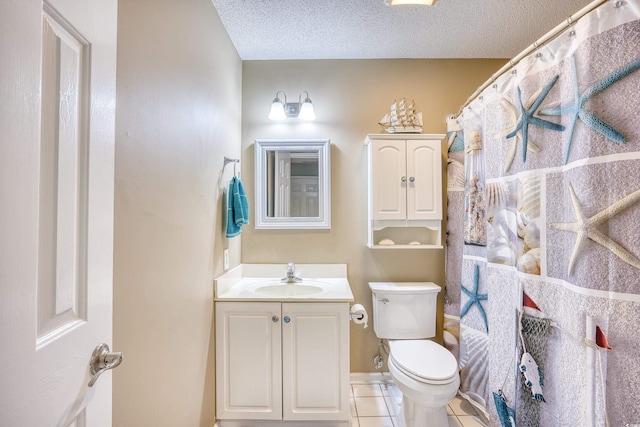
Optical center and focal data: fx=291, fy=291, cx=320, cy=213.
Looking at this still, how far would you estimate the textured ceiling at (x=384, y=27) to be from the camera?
5.55ft

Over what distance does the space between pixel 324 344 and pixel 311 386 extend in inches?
9.9

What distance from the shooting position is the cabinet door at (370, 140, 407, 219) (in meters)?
2.06

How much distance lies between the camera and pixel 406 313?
6.51ft

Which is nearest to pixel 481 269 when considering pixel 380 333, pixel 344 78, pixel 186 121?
pixel 380 333

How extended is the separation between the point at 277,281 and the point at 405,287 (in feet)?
2.96

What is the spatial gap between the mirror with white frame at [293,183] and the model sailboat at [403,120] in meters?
0.47

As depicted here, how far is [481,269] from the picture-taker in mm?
1757

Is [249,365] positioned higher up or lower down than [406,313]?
lower down

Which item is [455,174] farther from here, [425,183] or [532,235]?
[532,235]

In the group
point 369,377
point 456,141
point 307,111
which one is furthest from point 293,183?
point 369,377

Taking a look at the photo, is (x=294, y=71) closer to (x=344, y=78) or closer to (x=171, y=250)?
(x=344, y=78)

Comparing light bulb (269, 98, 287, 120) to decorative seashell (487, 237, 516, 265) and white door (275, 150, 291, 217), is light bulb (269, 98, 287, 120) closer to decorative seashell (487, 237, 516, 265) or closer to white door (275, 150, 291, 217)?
white door (275, 150, 291, 217)

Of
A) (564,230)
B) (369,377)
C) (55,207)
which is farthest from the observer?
(369,377)

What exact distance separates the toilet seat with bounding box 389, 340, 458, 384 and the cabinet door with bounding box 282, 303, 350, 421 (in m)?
0.31
